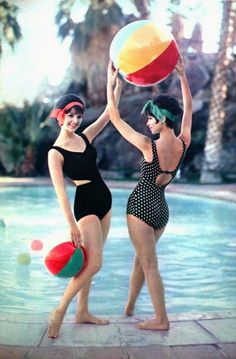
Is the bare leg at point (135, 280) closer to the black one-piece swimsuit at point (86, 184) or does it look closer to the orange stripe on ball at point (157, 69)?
the black one-piece swimsuit at point (86, 184)

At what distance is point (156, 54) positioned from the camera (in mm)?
2621

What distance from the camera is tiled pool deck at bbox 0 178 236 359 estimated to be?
2342mm

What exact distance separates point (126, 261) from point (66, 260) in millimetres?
2525

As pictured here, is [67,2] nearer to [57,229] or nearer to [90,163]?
[57,229]

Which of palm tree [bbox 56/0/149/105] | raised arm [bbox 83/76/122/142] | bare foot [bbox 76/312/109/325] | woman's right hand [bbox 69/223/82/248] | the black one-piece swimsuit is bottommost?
palm tree [bbox 56/0/149/105]

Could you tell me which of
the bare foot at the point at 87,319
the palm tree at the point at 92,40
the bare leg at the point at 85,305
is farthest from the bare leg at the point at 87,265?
the palm tree at the point at 92,40

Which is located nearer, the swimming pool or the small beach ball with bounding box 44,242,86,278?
the small beach ball with bounding box 44,242,86,278

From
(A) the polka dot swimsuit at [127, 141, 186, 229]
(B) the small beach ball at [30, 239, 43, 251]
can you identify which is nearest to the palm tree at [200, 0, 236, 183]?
(B) the small beach ball at [30, 239, 43, 251]

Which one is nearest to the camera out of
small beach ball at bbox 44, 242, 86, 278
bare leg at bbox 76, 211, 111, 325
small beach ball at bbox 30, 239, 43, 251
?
small beach ball at bbox 44, 242, 86, 278

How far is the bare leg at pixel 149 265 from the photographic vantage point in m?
2.70

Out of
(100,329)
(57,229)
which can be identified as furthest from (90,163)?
(57,229)

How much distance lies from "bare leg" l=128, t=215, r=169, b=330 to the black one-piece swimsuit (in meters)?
0.20

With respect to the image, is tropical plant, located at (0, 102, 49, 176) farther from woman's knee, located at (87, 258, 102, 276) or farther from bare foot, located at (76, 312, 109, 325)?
woman's knee, located at (87, 258, 102, 276)

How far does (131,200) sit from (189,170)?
31.9ft
